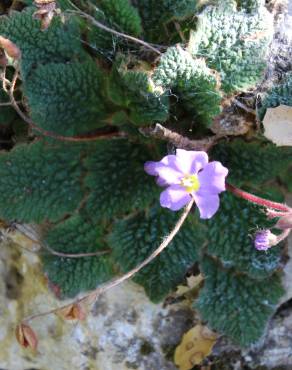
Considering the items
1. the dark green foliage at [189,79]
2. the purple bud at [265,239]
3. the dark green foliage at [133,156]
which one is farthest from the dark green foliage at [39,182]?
the purple bud at [265,239]

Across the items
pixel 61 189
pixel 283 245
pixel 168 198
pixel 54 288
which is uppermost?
pixel 168 198

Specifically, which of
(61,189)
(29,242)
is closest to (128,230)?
(61,189)

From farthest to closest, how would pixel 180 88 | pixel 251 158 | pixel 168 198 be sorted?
pixel 251 158 → pixel 180 88 → pixel 168 198

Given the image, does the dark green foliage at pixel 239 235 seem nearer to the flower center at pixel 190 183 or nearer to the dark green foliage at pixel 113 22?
the flower center at pixel 190 183

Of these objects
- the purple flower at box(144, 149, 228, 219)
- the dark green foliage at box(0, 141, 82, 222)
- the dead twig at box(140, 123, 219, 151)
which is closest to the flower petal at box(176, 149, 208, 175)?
the purple flower at box(144, 149, 228, 219)

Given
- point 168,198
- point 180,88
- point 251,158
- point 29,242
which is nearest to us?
point 168,198

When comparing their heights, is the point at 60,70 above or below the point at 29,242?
above

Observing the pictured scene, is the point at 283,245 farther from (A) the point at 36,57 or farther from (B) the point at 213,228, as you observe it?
(A) the point at 36,57
